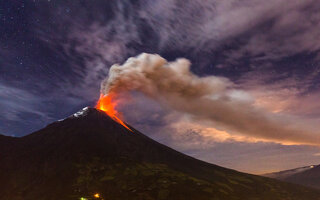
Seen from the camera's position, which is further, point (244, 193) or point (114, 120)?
point (114, 120)

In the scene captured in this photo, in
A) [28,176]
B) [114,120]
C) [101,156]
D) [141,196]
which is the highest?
[114,120]

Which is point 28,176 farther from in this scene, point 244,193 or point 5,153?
point 244,193

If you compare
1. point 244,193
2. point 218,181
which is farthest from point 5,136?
point 244,193

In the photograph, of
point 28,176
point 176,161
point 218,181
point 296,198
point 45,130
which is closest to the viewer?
point 28,176

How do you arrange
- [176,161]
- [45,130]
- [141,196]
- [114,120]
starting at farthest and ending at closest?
[114,120], [45,130], [176,161], [141,196]

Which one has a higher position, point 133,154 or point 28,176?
point 133,154

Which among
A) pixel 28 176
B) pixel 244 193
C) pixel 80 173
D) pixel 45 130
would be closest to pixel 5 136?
pixel 45 130

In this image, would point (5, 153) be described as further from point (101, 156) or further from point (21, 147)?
point (101, 156)
